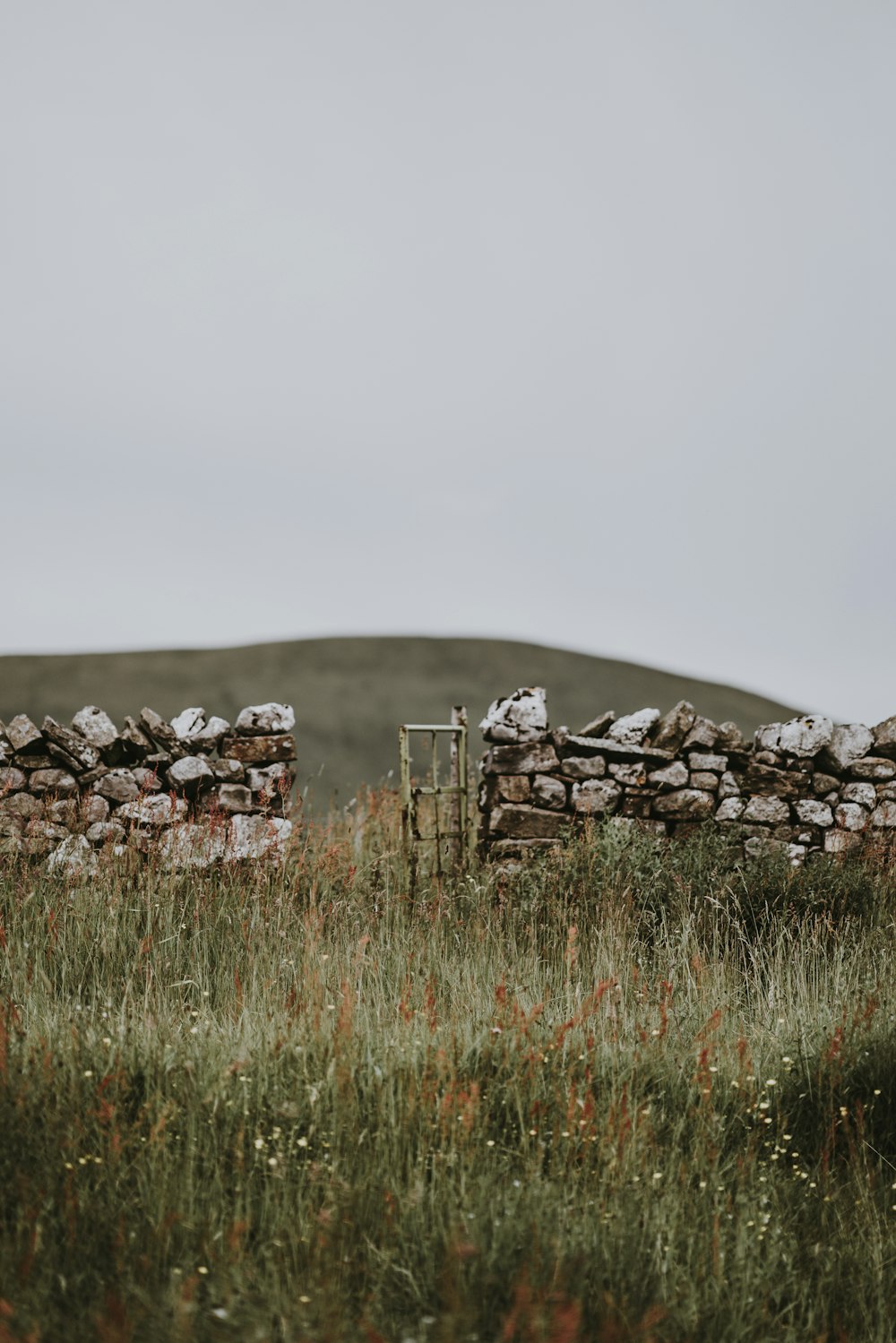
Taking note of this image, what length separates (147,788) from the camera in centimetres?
655

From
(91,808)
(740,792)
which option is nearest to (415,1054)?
(91,808)

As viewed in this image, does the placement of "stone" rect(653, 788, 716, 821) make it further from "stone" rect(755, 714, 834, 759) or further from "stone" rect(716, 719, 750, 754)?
"stone" rect(755, 714, 834, 759)

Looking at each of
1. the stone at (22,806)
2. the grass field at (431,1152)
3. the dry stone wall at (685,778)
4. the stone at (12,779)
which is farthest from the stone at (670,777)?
the stone at (12,779)

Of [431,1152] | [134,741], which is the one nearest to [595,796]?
[134,741]

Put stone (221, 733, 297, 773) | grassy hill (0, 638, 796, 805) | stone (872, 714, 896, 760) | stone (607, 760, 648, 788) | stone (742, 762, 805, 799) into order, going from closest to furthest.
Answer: stone (221, 733, 297, 773) < stone (607, 760, 648, 788) < stone (742, 762, 805, 799) < stone (872, 714, 896, 760) < grassy hill (0, 638, 796, 805)

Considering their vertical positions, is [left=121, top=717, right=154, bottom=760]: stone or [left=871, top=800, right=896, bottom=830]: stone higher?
[left=121, top=717, right=154, bottom=760]: stone

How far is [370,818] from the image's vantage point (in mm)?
9609

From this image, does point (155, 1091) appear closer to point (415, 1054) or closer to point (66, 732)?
point (415, 1054)

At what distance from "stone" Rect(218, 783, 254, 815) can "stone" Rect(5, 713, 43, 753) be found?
1.31 metres

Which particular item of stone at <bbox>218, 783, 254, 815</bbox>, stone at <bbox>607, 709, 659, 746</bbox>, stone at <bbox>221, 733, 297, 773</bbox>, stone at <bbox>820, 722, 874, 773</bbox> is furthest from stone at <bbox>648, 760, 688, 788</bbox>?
stone at <bbox>218, 783, 254, 815</bbox>

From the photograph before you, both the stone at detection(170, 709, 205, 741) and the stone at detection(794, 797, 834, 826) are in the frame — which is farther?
the stone at detection(794, 797, 834, 826)

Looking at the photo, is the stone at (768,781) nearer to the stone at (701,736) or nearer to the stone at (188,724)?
the stone at (701,736)

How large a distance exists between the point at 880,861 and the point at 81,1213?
7.05m

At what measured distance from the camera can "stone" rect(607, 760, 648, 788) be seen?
784cm
